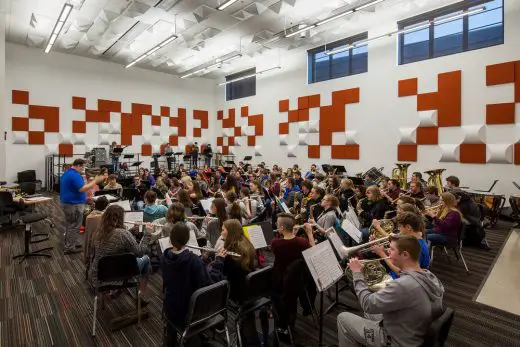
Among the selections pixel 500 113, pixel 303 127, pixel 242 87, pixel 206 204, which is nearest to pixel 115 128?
pixel 242 87

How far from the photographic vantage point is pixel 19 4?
29.6 feet

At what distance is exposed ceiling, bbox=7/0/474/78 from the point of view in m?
8.98

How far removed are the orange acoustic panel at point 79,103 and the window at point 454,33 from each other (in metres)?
13.6

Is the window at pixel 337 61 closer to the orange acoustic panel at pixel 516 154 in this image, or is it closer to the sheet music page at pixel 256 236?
the orange acoustic panel at pixel 516 154

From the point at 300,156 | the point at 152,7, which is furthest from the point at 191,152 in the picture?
the point at 152,7

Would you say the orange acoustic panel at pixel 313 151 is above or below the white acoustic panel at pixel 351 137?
below

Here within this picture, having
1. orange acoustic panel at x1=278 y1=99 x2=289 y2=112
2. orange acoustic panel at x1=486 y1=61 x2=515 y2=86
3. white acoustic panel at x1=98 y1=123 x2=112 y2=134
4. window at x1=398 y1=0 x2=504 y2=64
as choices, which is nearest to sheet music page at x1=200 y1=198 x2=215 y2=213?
window at x1=398 y1=0 x2=504 y2=64

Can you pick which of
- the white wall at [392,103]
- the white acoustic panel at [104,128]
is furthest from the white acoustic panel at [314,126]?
the white acoustic panel at [104,128]

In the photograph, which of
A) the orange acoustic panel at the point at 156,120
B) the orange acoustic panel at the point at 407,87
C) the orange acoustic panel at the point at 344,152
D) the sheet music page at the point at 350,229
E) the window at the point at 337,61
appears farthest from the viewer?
the orange acoustic panel at the point at 156,120

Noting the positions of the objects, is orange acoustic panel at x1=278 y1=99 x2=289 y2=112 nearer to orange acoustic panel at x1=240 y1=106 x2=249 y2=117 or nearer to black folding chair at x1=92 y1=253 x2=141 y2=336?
orange acoustic panel at x1=240 y1=106 x2=249 y2=117

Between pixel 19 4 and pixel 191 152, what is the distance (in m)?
9.09

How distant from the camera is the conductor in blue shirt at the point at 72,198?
19.2 feet

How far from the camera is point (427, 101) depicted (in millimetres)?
10172

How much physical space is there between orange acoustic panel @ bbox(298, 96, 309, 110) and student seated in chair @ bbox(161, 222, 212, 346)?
11880 mm
